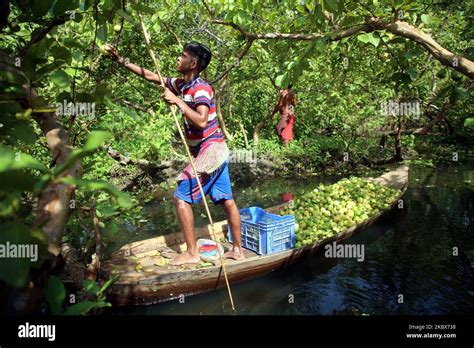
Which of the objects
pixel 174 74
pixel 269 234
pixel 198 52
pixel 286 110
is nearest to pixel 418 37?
pixel 198 52

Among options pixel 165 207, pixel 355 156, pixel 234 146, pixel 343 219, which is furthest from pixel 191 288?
pixel 355 156

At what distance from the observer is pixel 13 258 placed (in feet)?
2.52

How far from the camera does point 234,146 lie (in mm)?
12539

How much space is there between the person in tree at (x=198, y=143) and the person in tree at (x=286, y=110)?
6.87 m

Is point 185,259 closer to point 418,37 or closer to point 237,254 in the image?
point 237,254

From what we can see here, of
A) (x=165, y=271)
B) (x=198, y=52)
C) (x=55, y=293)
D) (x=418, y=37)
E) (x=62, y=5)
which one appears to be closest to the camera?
(x=55, y=293)

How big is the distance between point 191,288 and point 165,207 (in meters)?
4.88

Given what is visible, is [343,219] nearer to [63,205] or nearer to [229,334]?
[229,334]

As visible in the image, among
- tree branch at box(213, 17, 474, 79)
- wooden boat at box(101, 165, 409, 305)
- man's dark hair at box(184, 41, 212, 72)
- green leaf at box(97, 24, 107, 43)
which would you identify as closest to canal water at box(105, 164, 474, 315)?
wooden boat at box(101, 165, 409, 305)

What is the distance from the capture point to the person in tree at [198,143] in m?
4.22

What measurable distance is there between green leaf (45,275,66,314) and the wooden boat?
335 centimetres

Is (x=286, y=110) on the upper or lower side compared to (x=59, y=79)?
upper

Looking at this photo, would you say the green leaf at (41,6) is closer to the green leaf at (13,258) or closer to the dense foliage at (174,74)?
the dense foliage at (174,74)

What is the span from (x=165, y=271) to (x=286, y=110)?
776 cm
